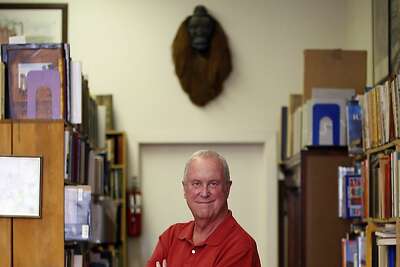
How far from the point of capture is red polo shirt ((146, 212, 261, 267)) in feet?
8.79

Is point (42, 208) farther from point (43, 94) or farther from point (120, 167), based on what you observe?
point (120, 167)

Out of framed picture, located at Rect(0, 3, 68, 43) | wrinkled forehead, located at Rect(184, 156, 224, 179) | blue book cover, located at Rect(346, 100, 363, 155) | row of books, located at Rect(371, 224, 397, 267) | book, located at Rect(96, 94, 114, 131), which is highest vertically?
framed picture, located at Rect(0, 3, 68, 43)

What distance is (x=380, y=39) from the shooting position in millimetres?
5727

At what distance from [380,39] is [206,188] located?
336 centimetres

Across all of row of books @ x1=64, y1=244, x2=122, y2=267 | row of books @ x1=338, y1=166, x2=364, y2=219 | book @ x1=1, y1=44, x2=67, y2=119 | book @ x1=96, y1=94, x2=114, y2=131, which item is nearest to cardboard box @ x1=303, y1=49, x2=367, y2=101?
row of books @ x1=338, y1=166, x2=364, y2=219

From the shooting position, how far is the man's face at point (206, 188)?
2.71 meters

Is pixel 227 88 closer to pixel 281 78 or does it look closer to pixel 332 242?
pixel 281 78

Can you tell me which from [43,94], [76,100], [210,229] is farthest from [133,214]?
[210,229]

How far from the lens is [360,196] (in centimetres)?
491

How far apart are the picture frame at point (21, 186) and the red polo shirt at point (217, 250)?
130cm

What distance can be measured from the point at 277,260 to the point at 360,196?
224 centimetres

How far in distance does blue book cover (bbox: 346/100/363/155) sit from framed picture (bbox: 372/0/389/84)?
62 cm

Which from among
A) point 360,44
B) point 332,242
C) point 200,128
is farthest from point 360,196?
point 200,128

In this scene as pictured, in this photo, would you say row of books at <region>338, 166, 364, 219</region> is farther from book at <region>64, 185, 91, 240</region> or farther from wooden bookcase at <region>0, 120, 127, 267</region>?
wooden bookcase at <region>0, 120, 127, 267</region>
